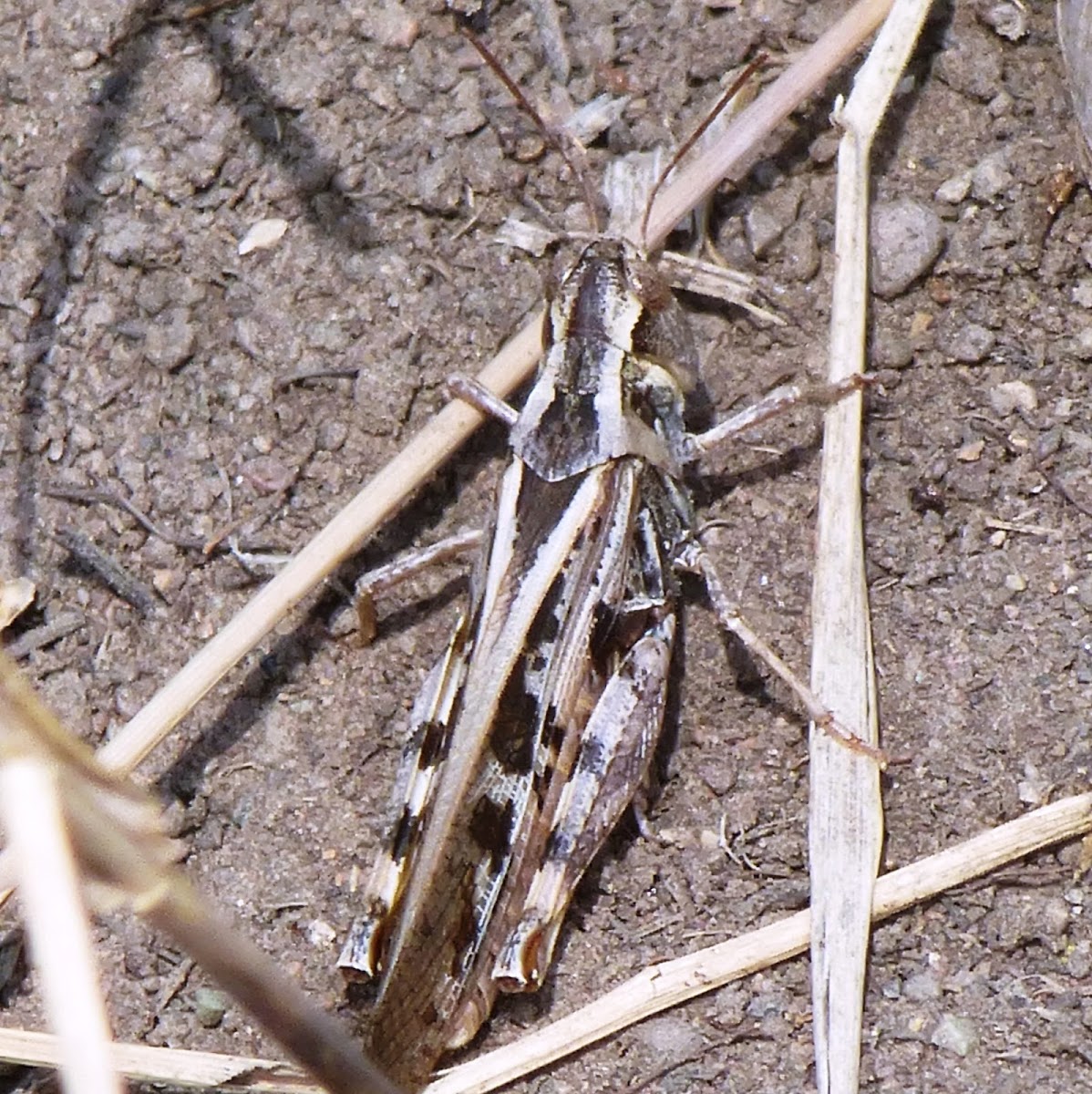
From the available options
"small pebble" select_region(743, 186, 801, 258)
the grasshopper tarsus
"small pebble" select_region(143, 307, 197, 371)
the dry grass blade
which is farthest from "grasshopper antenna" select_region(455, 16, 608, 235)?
the dry grass blade

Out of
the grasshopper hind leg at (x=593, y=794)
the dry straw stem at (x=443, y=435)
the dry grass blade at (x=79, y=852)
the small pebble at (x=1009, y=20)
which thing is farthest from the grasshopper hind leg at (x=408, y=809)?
→ the small pebble at (x=1009, y=20)

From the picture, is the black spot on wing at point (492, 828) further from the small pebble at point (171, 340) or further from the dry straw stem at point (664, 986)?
the small pebble at point (171, 340)

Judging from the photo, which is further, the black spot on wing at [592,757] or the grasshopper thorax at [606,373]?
the grasshopper thorax at [606,373]

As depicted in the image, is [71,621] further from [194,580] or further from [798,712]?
[798,712]

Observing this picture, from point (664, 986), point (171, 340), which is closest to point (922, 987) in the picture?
point (664, 986)

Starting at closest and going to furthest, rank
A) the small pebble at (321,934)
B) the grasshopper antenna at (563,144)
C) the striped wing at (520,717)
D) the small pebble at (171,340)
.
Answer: the striped wing at (520,717), the small pebble at (321,934), the grasshopper antenna at (563,144), the small pebble at (171,340)

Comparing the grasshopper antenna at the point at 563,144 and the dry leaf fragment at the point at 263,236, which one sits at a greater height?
the dry leaf fragment at the point at 263,236

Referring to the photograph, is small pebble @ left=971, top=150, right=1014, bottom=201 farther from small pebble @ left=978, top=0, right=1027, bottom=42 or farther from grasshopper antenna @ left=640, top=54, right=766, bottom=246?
grasshopper antenna @ left=640, top=54, right=766, bottom=246
